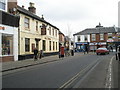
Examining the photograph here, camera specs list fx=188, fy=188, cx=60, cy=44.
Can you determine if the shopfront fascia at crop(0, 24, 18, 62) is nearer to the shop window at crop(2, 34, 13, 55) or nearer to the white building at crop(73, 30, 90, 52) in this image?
the shop window at crop(2, 34, 13, 55)

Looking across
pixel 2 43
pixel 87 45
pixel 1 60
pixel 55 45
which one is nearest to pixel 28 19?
pixel 2 43

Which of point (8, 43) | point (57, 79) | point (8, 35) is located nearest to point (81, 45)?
point (8, 43)

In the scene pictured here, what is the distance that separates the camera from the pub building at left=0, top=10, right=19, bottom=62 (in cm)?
1972

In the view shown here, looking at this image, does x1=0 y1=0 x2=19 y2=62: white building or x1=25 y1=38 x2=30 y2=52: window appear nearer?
x1=0 y1=0 x2=19 y2=62: white building

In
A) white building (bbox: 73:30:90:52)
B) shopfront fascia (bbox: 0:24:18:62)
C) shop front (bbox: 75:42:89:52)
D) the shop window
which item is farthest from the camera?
white building (bbox: 73:30:90:52)

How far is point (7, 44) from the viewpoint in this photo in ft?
69.9

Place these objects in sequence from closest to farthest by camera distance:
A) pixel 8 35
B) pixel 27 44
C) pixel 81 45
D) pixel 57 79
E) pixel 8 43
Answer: pixel 57 79 → pixel 8 35 → pixel 8 43 → pixel 27 44 → pixel 81 45

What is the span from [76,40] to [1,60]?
50025mm

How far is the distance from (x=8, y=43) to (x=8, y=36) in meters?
0.80

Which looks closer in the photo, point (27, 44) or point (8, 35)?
point (8, 35)

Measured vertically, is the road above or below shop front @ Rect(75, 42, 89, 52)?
below

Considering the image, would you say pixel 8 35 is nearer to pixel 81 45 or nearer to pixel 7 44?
pixel 7 44

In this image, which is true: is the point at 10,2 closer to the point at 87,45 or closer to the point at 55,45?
the point at 55,45

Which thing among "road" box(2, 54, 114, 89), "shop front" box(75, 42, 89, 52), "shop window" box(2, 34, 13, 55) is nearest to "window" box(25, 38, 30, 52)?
"shop window" box(2, 34, 13, 55)
